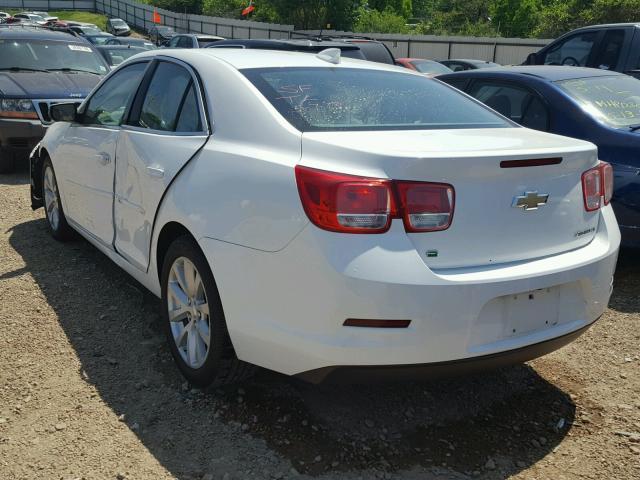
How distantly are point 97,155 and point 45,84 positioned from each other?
481cm

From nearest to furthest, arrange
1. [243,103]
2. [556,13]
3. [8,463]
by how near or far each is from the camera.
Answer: [8,463] < [243,103] < [556,13]

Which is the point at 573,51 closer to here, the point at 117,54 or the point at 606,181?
the point at 606,181

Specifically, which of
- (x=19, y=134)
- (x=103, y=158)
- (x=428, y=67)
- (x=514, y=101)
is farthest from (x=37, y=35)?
(x=428, y=67)

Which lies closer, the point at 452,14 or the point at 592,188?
the point at 592,188

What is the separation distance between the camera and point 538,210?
275 centimetres

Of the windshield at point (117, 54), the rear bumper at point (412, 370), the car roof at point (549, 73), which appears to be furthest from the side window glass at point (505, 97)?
the windshield at point (117, 54)

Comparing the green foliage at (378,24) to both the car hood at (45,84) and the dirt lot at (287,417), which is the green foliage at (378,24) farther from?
the dirt lot at (287,417)

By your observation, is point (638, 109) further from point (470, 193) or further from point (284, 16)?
point (284, 16)

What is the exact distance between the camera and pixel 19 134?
7.97 metres

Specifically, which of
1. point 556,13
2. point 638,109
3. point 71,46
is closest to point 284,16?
point 556,13

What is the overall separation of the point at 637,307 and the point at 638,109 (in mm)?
1749

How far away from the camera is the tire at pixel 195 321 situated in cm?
300

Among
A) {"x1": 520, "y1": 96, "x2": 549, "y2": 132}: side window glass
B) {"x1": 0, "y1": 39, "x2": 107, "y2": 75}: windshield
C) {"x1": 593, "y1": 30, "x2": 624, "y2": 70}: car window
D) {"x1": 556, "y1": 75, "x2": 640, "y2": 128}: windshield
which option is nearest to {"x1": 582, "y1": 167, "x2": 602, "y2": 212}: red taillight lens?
{"x1": 556, "y1": 75, "x2": 640, "y2": 128}: windshield

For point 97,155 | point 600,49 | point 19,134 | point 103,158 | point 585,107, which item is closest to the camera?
point 103,158
